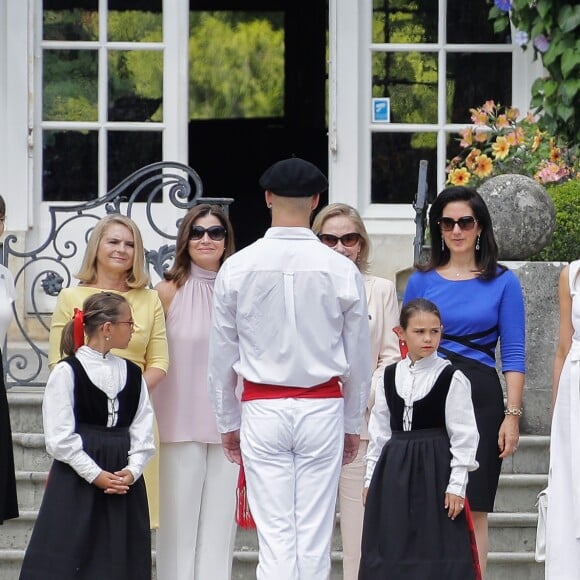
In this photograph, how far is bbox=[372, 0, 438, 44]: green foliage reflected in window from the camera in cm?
1056

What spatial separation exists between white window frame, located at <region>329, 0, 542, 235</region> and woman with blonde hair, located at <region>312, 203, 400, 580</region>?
3790 millimetres

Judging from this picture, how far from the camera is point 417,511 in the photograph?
19.3ft

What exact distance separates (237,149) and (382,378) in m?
10.1

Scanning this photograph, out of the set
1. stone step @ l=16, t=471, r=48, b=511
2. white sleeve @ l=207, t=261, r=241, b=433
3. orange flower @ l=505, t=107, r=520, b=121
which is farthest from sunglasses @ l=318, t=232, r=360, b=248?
orange flower @ l=505, t=107, r=520, b=121

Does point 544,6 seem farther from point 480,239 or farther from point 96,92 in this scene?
point 480,239

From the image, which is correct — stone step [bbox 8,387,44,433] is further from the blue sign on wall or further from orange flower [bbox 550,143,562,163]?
the blue sign on wall

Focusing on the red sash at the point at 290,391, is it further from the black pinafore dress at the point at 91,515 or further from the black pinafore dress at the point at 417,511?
the black pinafore dress at the point at 91,515

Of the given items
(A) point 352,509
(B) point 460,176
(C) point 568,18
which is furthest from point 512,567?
(C) point 568,18

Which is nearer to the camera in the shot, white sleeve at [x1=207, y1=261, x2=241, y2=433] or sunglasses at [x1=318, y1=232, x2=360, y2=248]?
white sleeve at [x1=207, y1=261, x2=241, y2=433]

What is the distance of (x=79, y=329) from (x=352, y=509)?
52.8 inches

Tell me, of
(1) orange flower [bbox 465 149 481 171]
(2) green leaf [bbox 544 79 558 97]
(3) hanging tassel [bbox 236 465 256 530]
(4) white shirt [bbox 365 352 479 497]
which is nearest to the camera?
(3) hanging tassel [bbox 236 465 256 530]

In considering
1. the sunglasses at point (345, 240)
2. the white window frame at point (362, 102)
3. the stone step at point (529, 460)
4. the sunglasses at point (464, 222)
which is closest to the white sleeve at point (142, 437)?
the sunglasses at point (345, 240)

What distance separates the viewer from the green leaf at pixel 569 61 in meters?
9.79

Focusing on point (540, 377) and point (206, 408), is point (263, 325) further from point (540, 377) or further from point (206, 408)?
point (540, 377)
